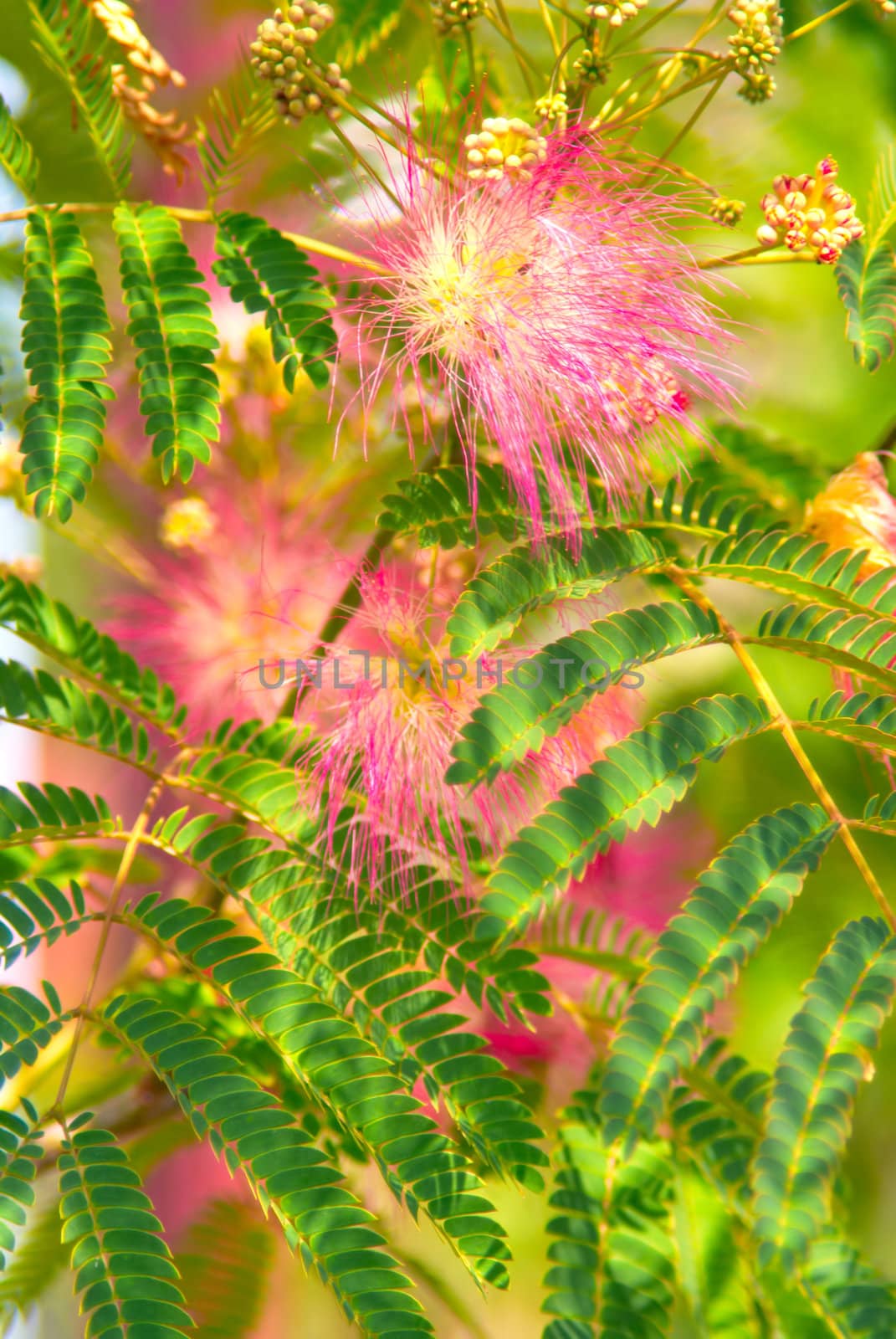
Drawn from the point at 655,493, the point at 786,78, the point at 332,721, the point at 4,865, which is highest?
the point at 786,78

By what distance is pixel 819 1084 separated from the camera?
0.36m

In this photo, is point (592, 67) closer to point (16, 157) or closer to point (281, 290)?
point (281, 290)

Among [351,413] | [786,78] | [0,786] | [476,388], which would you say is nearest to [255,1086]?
[0,786]

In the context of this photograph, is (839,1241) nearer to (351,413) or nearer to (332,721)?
(332,721)

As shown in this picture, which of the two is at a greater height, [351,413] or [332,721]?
[351,413]

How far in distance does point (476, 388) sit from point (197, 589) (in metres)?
0.39

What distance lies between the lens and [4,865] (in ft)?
1.88

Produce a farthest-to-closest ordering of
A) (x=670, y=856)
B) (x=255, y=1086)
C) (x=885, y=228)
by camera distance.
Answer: (x=670, y=856), (x=885, y=228), (x=255, y=1086)

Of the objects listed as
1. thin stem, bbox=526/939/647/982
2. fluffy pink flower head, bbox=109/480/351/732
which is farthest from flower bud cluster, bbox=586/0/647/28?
thin stem, bbox=526/939/647/982

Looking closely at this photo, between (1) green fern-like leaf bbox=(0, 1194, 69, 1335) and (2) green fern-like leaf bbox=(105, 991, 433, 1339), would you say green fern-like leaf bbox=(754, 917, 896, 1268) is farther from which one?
(1) green fern-like leaf bbox=(0, 1194, 69, 1335)

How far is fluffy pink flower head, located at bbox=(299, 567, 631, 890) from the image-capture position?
21.8 inches

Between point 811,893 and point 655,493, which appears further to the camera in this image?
point 811,893

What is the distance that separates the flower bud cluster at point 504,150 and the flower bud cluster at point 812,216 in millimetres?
117

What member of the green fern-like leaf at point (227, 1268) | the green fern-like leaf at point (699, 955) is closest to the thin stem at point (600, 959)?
the green fern-like leaf at point (699, 955)
